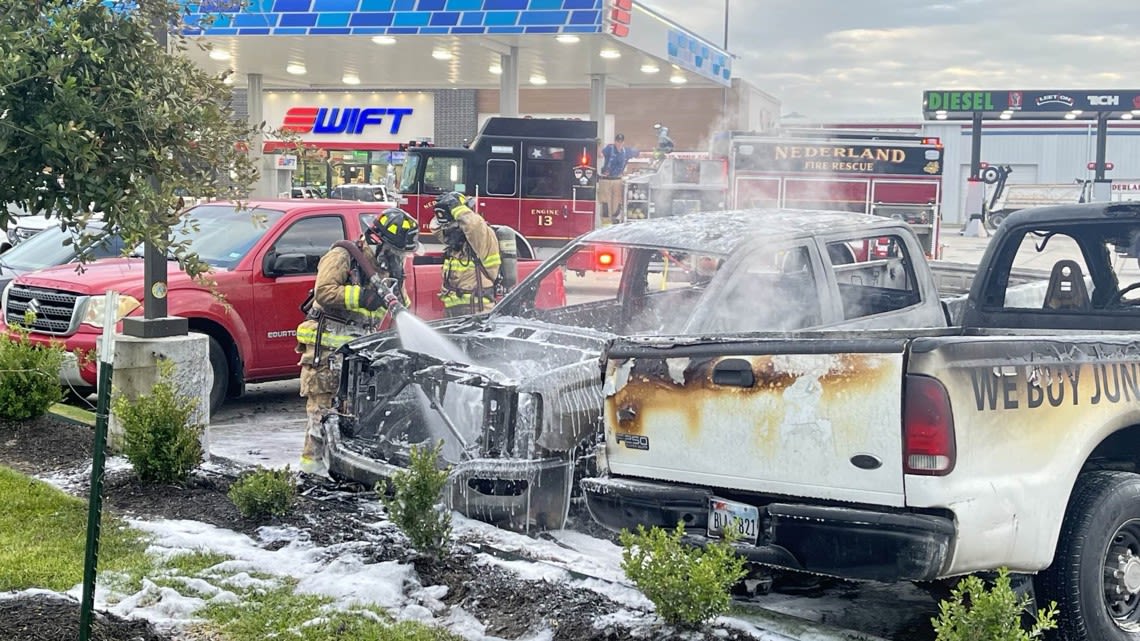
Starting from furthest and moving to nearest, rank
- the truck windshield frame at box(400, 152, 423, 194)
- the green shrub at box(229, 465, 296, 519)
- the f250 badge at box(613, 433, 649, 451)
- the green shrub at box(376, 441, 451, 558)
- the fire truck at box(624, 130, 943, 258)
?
the fire truck at box(624, 130, 943, 258) < the truck windshield frame at box(400, 152, 423, 194) < the green shrub at box(229, 465, 296, 519) < the green shrub at box(376, 441, 451, 558) < the f250 badge at box(613, 433, 649, 451)

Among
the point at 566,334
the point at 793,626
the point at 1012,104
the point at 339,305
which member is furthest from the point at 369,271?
the point at 1012,104

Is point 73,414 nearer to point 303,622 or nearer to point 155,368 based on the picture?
point 155,368

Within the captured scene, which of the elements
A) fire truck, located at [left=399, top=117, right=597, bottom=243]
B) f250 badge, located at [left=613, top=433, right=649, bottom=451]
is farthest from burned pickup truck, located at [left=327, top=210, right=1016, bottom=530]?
fire truck, located at [left=399, top=117, right=597, bottom=243]

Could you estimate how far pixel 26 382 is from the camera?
7.74 m

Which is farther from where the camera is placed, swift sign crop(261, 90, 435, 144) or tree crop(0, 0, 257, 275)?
swift sign crop(261, 90, 435, 144)

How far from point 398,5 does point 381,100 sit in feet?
67.5

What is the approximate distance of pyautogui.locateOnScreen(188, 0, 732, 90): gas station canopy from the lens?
21.6 meters

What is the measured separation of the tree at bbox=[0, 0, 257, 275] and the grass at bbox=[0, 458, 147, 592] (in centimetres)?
177

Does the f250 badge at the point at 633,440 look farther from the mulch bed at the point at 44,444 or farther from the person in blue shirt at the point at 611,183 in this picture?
the person in blue shirt at the point at 611,183

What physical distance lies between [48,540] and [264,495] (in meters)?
1.03

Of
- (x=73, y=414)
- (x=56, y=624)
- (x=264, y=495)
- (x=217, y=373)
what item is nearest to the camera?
(x=56, y=624)

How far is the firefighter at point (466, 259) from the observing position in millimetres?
10133

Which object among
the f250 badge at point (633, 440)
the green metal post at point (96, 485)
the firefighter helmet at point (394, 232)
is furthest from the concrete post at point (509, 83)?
the green metal post at point (96, 485)

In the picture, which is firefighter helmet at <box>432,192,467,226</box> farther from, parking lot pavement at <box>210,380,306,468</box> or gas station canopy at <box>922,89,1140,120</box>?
gas station canopy at <box>922,89,1140,120</box>
